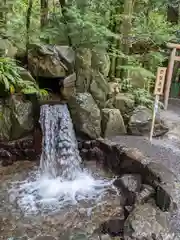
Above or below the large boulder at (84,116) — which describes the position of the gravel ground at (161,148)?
below

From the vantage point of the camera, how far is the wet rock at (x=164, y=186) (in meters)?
4.38

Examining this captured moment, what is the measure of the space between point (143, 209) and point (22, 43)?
5561 mm

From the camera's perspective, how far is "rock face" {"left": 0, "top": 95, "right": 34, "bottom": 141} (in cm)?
652

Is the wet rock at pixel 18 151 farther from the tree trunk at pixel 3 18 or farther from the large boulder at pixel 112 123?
the tree trunk at pixel 3 18

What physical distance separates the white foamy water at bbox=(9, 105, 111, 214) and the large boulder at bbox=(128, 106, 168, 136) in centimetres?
165

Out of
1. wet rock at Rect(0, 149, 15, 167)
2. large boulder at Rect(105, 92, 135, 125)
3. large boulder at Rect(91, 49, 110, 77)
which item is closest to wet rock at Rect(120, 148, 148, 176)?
large boulder at Rect(105, 92, 135, 125)

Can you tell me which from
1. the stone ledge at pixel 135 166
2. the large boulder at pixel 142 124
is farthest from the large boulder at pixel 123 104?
the stone ledge at pixel 135 166

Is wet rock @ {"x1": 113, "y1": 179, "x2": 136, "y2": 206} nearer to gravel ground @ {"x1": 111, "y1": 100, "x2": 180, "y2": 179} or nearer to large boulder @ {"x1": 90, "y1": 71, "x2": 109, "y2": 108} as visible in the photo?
gravel ground @ {"x1": 111, "y1": 100, "x2": 180, "y2": 179}

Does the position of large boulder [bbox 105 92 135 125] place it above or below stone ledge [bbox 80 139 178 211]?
above

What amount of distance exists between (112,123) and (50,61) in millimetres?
2250

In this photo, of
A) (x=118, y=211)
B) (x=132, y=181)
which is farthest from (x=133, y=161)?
(x=118, y=211)

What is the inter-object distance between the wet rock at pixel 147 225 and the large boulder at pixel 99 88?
3708 mm

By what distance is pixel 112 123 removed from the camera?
7.12m

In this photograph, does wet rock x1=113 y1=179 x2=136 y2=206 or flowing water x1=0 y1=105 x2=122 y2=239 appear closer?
flowing water x1=0 y1=105 x2=122 y2=239
